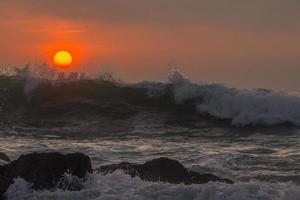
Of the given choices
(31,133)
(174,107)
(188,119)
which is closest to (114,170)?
(31,133)

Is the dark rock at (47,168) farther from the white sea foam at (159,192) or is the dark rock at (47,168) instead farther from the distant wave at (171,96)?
the distant wave at (171,96)

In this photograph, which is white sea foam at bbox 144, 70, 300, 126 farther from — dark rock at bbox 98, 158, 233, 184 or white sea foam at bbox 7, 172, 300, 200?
white sea foam at bbox 7, 172, 300, 200

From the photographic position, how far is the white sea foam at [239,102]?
851 inches

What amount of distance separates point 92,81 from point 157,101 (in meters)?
4.13

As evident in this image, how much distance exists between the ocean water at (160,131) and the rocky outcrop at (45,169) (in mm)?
191

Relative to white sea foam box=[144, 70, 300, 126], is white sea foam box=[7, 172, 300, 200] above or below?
below

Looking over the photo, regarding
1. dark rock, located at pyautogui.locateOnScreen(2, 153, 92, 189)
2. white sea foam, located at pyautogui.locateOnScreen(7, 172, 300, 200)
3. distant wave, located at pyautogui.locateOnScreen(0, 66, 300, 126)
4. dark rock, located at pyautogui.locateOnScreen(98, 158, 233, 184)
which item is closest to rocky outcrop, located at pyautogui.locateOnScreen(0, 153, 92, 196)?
dark rock, located at pyautogui.locateOnScreen(2, 153, 92, 189)

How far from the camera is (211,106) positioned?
78.2ft

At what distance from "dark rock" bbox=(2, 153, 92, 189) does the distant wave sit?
1210 centimetres

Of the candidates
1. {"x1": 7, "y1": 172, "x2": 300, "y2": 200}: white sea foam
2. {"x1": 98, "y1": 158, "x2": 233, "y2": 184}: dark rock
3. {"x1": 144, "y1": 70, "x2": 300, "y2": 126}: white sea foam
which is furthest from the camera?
{"x1": 144, "y1": 70, "x2": 300, "y2": 126}: white sea foam

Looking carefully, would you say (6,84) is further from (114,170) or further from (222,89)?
(114,170)

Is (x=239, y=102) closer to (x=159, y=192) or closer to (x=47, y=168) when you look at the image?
(x=47, y=168)

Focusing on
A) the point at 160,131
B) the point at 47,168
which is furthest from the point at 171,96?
the point at 47,168

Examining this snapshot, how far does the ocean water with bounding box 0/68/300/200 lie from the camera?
30.0 feet
